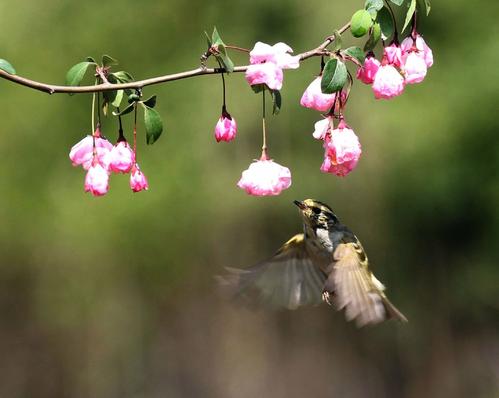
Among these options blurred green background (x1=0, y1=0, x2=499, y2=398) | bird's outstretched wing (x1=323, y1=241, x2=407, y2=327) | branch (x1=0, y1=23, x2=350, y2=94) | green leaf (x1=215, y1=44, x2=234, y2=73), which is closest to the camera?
branch (x1=0, y1=23, x2=350, y2=94)

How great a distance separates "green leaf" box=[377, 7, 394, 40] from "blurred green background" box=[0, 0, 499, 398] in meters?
3.96

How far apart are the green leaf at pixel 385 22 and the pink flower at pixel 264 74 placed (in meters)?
0.24

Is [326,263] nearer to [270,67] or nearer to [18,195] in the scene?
[270,67]

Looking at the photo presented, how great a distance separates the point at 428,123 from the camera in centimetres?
599

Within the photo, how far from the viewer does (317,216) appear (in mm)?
2539

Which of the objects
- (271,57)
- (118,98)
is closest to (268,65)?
(271,57)

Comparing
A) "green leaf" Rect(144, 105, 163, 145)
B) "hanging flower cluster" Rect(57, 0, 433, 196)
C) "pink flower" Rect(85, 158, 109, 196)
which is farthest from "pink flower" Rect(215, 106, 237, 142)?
"pink flower" Rect(85, 158, 109, 196)

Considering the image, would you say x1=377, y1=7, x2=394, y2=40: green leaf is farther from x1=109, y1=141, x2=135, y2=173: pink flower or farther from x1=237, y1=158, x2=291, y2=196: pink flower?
x1=109, y1=141, x2=135, y2=173: pink flower

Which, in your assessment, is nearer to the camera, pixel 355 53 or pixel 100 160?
pixel 355 53

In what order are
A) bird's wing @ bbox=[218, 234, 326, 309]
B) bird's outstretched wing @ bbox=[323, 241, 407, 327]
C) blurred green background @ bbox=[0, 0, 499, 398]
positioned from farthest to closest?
blurred green background @ bbox=[0, 0, 499, 398] → bird's wing @ bbox=[218, 234, 326, 309] → bird's outstretched wing @ bbox=[323, 241, 407, 327]

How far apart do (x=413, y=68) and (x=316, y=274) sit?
3.09 ft

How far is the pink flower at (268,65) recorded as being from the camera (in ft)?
5.74

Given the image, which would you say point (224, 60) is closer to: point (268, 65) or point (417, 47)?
point (268, 65)

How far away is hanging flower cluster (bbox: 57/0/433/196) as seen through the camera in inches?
68.9
